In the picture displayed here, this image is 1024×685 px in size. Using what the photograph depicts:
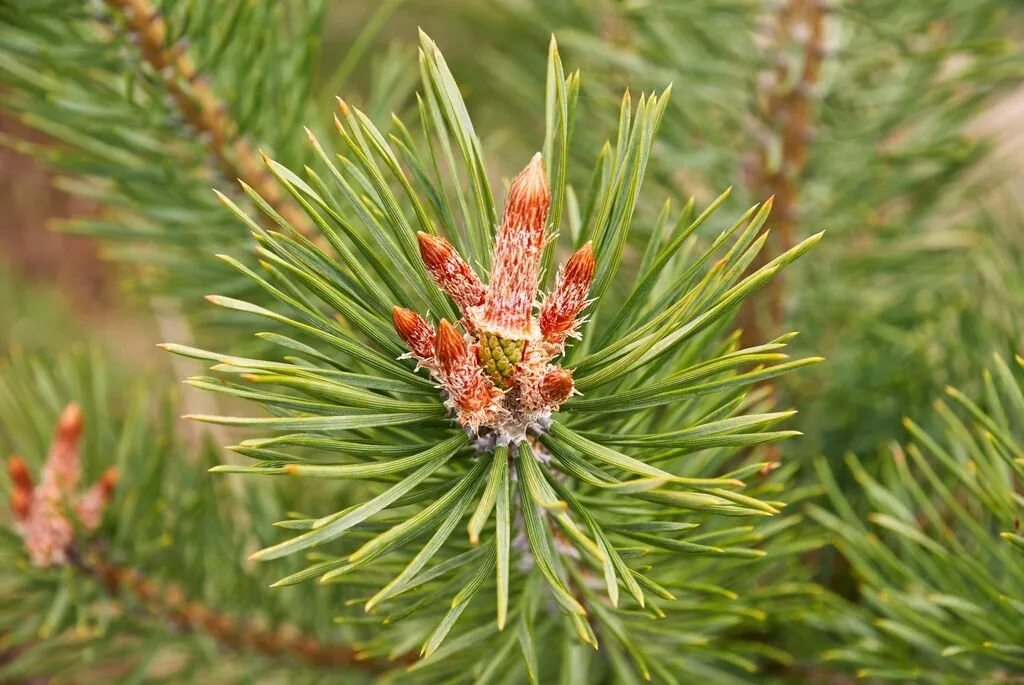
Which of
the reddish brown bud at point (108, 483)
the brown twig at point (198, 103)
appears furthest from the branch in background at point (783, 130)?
the reddish brown bud at point (108, 483)

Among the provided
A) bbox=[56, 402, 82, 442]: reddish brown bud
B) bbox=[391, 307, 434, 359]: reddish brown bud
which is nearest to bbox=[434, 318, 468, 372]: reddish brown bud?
bbox=[391, 307, 434, 359]: reddish brown bud

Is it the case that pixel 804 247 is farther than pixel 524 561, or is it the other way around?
pixel 524 561

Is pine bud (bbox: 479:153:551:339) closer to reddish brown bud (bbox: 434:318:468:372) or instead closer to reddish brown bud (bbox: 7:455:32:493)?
reddish brown bud (bbox: 434:318:468:372)

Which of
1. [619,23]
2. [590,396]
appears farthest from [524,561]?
[619,23]

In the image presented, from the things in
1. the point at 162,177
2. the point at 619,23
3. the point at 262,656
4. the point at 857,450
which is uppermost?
the point at 619,23

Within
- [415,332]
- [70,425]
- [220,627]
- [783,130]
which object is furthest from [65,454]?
[783,130]

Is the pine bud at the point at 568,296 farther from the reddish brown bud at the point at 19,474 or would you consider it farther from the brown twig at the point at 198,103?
the reddish brown bud at the point at 19,474

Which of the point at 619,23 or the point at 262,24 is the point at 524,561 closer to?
the point at 262,24
